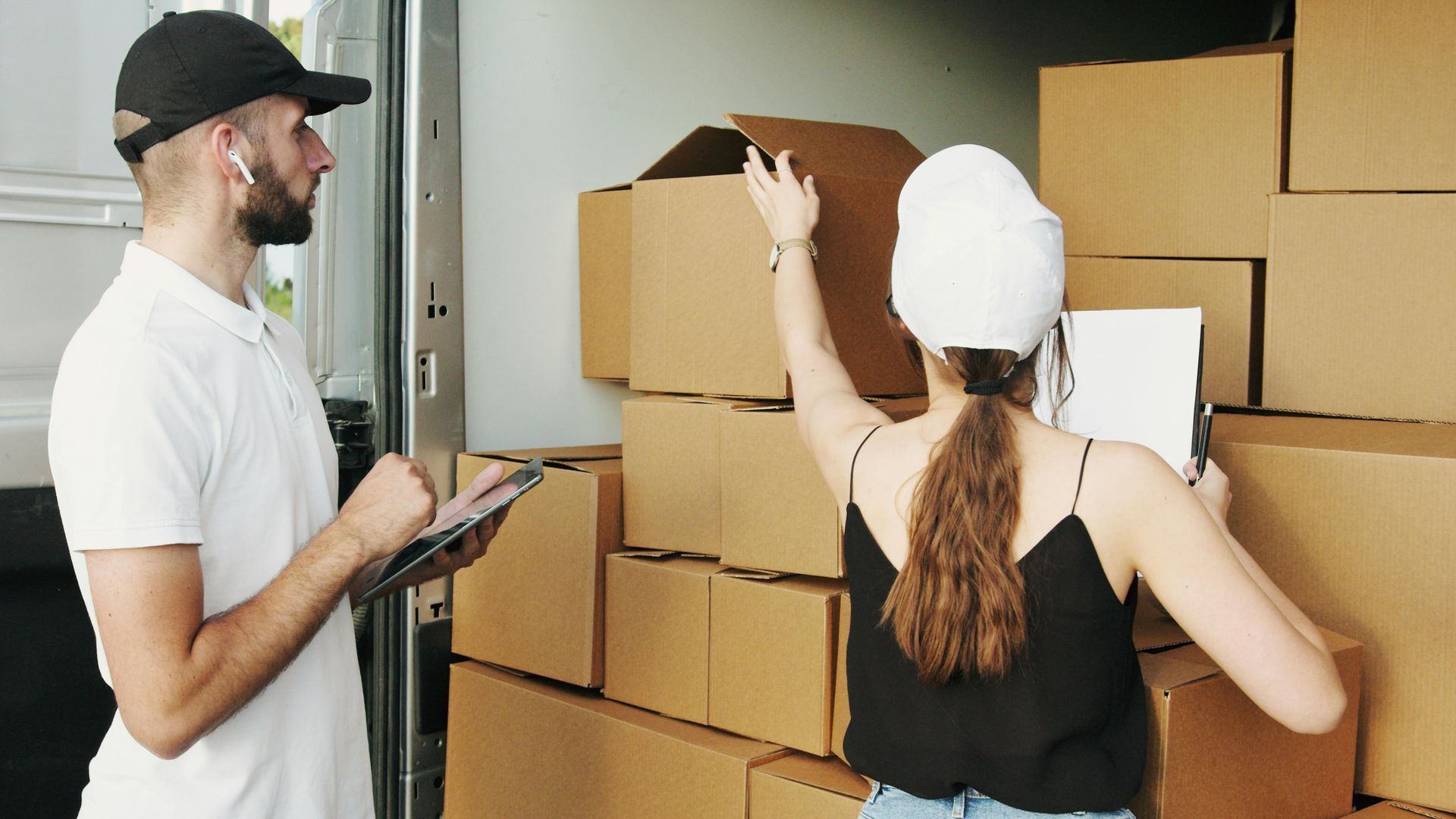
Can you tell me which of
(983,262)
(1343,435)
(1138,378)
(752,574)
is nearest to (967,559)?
(983,262)

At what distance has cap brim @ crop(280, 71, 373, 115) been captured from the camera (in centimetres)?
131

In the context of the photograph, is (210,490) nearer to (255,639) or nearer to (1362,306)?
(255,639)

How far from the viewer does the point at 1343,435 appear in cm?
156

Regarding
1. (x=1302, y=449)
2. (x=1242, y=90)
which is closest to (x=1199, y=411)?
(x=1302, y=449)

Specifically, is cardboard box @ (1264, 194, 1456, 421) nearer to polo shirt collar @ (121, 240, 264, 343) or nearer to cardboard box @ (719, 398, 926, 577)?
cardboard box @ (719, 398, 926, 577)

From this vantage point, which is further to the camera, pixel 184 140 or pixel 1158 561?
pixel 184 140

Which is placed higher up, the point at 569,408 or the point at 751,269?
the point at 751,269

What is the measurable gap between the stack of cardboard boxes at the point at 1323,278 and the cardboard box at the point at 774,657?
0.54 metres

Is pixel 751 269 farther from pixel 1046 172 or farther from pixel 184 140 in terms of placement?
pixel 184 140

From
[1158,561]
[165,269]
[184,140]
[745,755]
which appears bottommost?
[745,755]

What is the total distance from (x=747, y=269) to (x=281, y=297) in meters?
0.71

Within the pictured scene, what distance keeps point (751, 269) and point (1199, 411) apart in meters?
0.62

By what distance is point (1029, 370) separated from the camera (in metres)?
1.16

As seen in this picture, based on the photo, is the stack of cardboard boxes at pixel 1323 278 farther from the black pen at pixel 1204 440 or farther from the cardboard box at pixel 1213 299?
the black pen at pixel 1204 440
